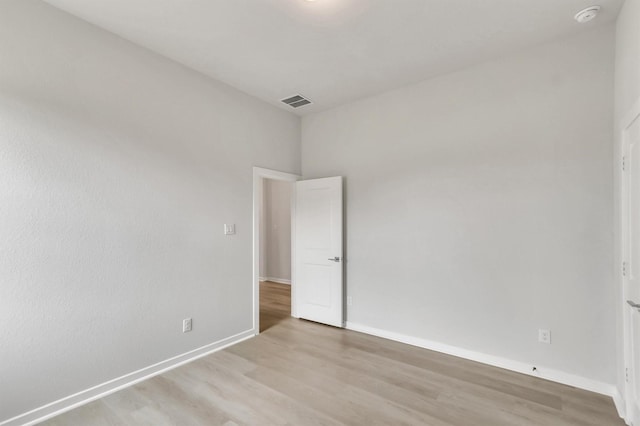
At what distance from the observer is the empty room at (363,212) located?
208 cm

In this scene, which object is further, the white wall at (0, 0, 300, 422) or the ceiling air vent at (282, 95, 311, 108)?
the ceiling air vent at (282, 95, 311, 108)

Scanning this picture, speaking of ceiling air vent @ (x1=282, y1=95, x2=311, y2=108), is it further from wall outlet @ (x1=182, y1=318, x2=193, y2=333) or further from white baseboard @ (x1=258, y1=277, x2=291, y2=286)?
white baseboard @ (x1=258, y1=277, x2=291, y2=286)

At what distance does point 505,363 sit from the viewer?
278 centimetres

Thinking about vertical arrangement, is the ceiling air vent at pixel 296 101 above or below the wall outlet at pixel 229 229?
above

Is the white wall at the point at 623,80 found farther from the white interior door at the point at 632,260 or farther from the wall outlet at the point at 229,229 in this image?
the wall outlet at the point at 229,229

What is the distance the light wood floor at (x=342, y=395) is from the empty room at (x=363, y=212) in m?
0.02

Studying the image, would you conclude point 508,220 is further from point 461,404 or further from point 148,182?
point 148,182

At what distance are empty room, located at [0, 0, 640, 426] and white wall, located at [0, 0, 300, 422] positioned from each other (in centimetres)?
1

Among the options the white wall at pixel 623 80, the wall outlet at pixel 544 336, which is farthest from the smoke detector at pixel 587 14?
the wall outlet at pixel 544 336

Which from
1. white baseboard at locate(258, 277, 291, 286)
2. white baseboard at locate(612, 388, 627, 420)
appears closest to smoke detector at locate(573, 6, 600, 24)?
white baseboard at locate(612, 388, 627, 420)

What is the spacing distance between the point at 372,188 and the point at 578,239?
2019 millimetres

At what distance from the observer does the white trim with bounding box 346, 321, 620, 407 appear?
7.86 feet

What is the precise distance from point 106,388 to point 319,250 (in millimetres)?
2560

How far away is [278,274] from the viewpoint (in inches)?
273
